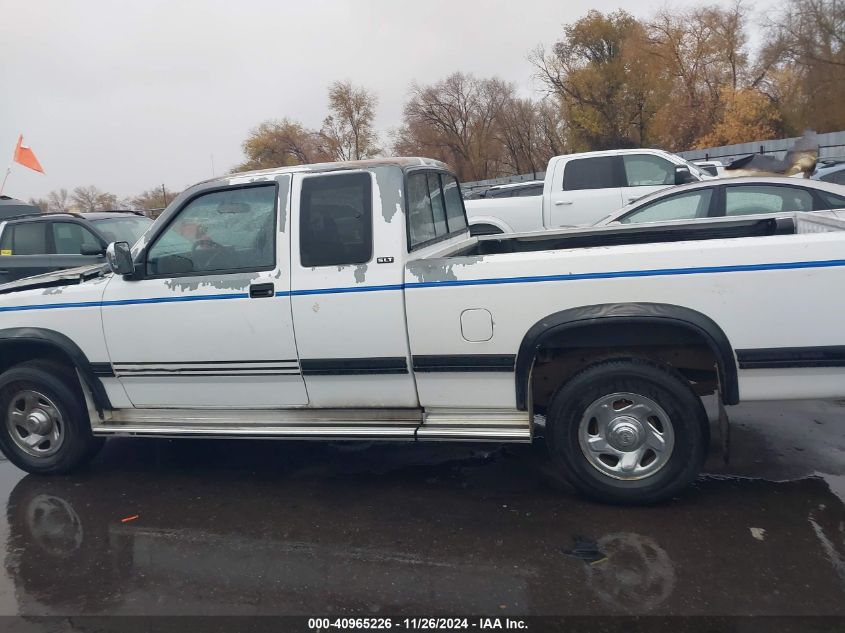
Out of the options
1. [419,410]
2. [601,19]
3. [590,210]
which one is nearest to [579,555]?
[419,410]

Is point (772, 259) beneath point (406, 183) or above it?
beneath

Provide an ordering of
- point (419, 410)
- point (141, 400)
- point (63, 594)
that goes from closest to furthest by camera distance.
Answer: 1. point (63, 594)
2. point (419, 410)
3. point (141, 400)

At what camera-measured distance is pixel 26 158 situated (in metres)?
13.3

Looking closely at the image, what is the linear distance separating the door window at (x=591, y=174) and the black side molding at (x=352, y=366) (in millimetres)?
7477

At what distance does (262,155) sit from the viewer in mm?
57281

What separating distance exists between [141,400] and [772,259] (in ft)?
12.6

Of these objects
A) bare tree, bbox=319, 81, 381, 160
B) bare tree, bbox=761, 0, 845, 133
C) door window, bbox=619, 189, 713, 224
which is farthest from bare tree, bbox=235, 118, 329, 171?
door window, bbox=619, 189, 713, 224

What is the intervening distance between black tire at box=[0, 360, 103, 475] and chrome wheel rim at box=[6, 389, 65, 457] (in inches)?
1.0

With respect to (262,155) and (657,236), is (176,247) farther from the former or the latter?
(262,155)

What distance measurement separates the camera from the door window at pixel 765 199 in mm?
7125

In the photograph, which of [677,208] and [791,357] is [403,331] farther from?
[677,208]

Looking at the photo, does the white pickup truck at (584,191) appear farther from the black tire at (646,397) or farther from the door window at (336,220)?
the black tire at (646,397)

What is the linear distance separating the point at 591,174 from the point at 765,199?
367 centimetres

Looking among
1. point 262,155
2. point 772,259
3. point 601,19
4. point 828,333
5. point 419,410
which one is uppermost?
point 601,19
